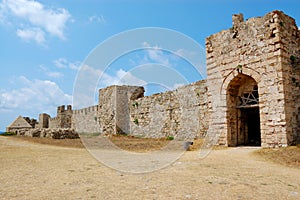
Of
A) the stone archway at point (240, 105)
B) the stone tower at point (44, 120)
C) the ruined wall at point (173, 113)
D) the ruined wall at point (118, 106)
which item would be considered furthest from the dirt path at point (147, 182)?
the stone tower at point (44, 120)

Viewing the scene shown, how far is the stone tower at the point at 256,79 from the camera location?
8922 mm

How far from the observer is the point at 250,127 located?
40.0ft

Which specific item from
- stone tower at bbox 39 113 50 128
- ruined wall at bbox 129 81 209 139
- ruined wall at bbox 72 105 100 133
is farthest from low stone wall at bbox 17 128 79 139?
stone tower at bbox 39 113 50 128

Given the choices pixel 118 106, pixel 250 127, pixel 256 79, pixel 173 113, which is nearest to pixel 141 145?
pixel 173 113

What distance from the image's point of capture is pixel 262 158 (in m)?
7.41

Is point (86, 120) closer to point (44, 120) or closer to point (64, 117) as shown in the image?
point (64, 117)

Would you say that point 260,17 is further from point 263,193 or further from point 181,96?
point 263,193

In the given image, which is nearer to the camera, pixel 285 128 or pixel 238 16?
pixel 285 128

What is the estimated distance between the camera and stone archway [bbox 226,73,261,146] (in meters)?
10.5

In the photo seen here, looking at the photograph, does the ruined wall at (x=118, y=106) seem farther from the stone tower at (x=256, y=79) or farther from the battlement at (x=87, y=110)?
the stone tower at (x=256, y=79)

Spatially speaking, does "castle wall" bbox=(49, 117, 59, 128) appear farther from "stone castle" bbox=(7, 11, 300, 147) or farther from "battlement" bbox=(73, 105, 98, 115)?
"stone castle" bbox=(7, 11, 300, 147)

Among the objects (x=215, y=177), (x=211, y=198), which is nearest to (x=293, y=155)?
(x=215, y=177)

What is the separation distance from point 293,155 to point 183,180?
4.47 m

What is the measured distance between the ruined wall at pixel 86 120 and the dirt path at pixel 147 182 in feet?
53.6
